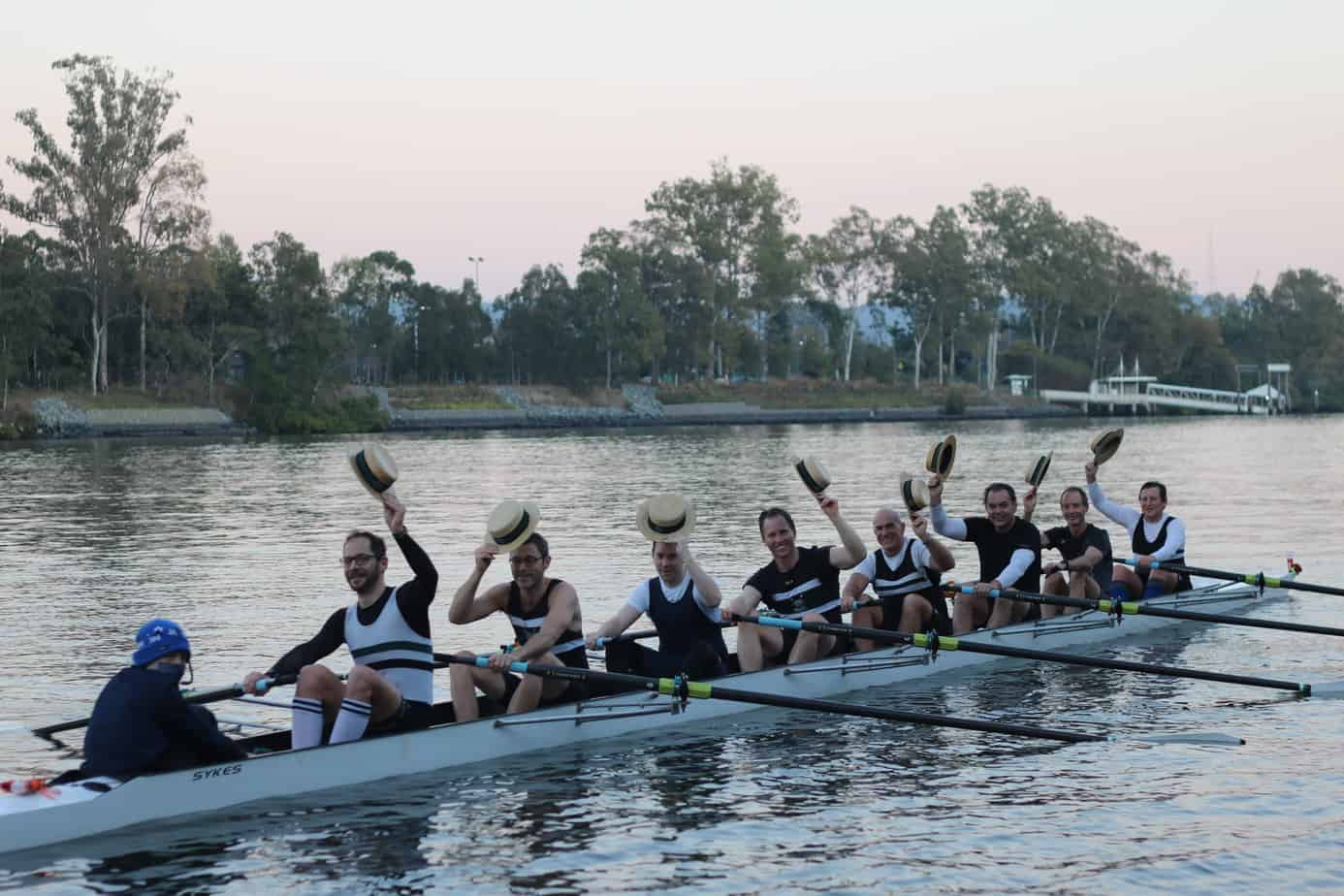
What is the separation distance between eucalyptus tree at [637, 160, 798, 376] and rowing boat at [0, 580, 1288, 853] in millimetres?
109457

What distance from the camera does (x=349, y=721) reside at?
10.9 metres

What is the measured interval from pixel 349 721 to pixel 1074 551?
9243mm

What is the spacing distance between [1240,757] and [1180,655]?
17.4ft

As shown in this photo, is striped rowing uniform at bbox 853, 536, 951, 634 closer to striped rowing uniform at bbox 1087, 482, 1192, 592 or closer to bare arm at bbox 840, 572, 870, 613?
bare arm at bbox 840, 572, 870, 613

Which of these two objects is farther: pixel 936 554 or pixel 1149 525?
pixel 1149 525

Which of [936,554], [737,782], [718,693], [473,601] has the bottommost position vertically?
[737,782]

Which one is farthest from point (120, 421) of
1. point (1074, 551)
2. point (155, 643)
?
point (155, 643)

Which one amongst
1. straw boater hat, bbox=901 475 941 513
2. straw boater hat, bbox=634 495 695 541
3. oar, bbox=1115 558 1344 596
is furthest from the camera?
oar, bbox=1115 558 1344 596

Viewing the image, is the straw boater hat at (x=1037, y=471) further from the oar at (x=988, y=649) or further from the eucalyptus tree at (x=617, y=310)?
the eucalyptus tree at (x=617, y=310)

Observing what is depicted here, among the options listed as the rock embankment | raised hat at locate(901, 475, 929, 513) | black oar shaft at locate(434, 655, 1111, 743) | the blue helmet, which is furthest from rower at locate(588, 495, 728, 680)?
the rock embankment

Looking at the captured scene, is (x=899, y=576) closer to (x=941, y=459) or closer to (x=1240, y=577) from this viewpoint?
(x=941, y=459)

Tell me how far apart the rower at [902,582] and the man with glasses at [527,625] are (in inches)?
136

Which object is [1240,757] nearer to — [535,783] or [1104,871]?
[1104,871]

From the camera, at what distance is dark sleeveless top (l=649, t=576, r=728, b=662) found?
12.6 m
